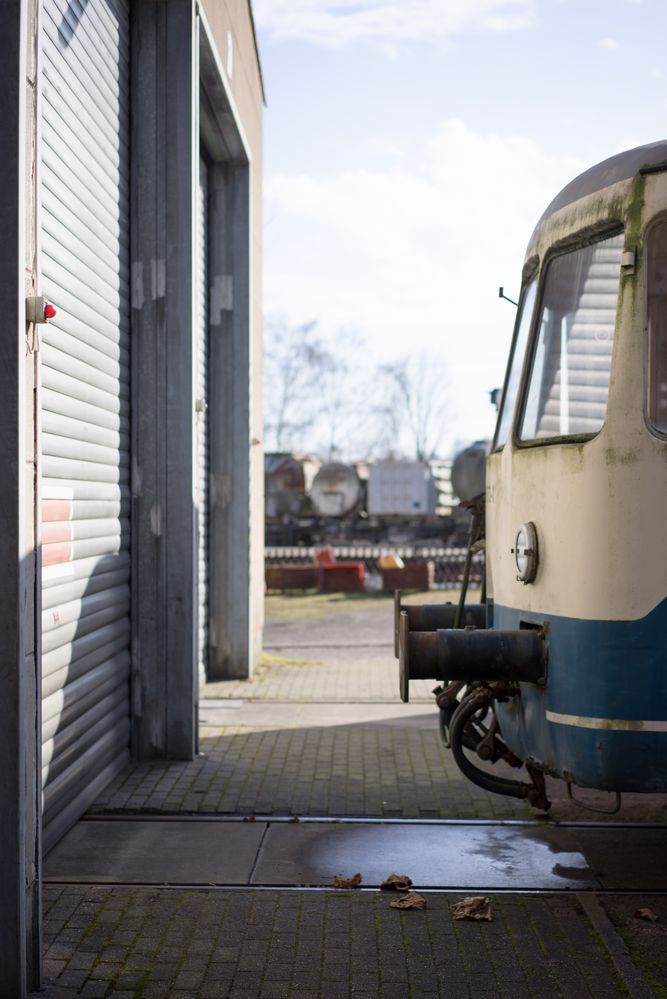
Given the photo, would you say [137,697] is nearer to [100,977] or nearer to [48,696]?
[48,696]

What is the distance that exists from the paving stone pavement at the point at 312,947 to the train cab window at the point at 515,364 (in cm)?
240

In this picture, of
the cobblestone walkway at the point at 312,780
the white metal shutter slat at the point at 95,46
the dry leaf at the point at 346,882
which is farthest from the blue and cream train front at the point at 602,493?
the white metal shutter slat at the point at 95,46

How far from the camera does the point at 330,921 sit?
4730mm

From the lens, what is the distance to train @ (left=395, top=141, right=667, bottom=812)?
4.36 meters

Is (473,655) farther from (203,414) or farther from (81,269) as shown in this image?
(203,414)

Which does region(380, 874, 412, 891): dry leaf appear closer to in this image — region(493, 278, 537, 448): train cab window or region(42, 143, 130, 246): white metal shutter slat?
region(493, 278, 537, 448): train cab window

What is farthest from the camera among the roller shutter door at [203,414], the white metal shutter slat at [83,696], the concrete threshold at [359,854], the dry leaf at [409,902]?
the roller shutter door at [203,414]

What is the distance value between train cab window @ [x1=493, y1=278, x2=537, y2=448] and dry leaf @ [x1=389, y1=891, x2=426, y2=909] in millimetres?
2325

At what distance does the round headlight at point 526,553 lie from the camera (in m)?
4.95

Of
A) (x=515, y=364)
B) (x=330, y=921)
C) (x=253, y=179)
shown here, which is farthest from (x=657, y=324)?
(x=253, y=179)

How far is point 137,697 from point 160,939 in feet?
10.3

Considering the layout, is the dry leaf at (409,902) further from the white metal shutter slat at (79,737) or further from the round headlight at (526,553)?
the white metal shutter slat at (79,737)

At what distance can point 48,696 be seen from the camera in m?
5.65

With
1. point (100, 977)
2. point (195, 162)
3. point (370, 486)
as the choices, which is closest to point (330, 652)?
point (195, 162)
